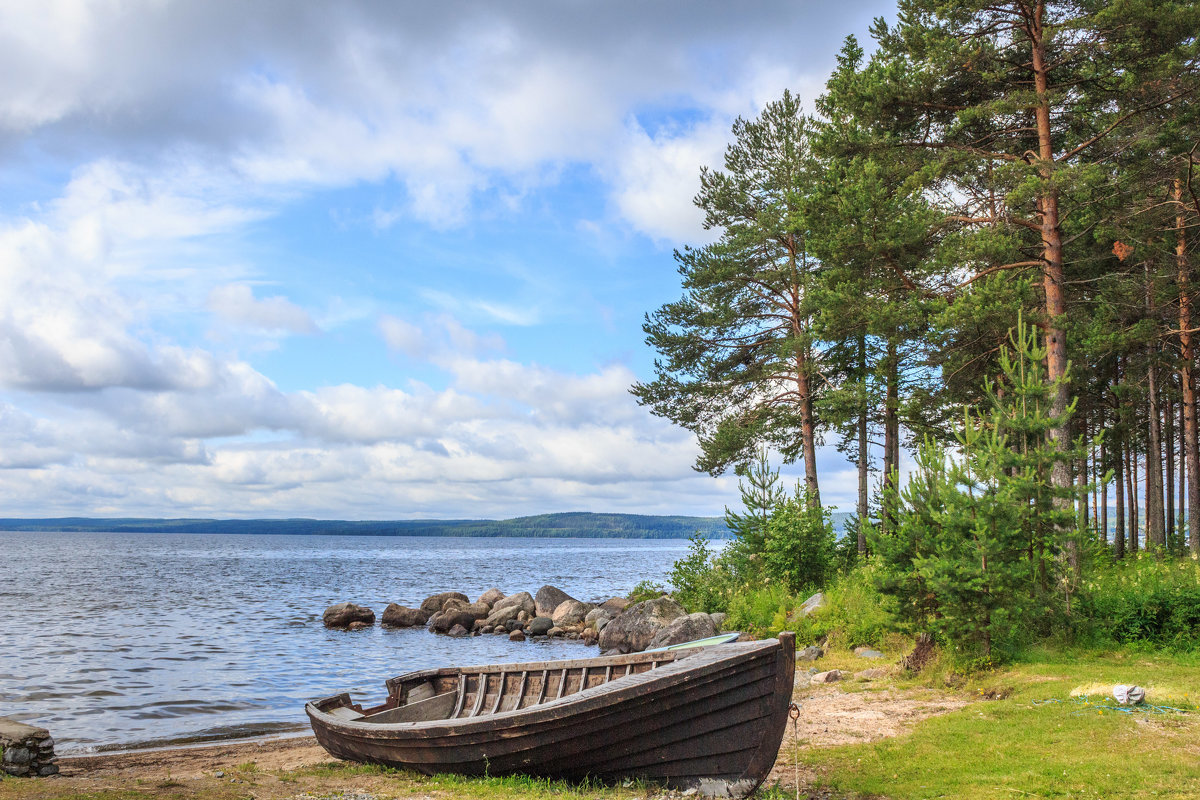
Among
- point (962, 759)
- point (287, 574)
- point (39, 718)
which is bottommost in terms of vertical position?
point (287, 574)

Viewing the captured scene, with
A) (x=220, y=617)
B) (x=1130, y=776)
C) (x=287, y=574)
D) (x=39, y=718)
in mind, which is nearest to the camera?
(x=1130, y=776)

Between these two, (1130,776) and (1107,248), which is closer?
(1130,776)

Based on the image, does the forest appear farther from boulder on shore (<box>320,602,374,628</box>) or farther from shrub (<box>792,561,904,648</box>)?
boulder on shore (<box>320,602,374,628</box>)

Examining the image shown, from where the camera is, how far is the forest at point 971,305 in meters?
12.7

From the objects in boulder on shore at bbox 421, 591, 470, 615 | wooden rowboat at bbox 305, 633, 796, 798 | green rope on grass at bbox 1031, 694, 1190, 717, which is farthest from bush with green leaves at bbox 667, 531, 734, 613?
wooden rowboat at bbox 305, 633, 796, 798

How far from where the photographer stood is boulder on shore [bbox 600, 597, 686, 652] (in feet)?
72.1

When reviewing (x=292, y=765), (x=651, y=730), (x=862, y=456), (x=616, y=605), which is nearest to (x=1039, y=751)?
(x=651, y=730)

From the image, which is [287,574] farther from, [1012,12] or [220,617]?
[1012,12]

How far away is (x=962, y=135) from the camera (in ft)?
59.2

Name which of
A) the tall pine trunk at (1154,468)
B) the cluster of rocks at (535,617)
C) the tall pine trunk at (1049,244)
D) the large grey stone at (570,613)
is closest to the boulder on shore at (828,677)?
the tall pine trunk at (1049,244)

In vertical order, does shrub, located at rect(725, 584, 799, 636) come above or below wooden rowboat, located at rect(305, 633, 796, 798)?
below

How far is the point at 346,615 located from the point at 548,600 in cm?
795

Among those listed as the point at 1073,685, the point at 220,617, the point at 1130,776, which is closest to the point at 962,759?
the point at 1130,776

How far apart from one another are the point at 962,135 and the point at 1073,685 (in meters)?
12.6
